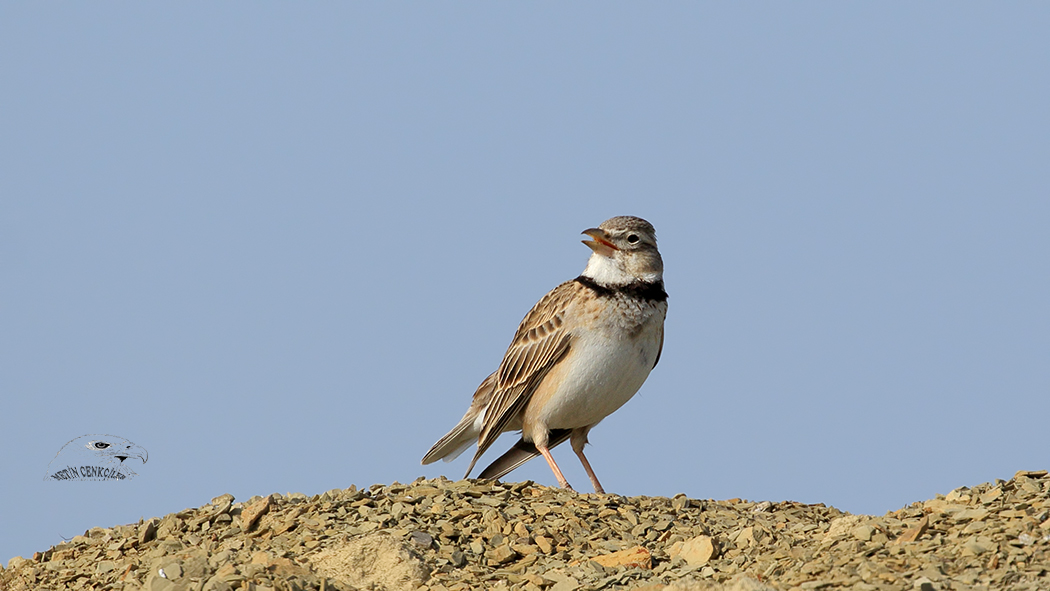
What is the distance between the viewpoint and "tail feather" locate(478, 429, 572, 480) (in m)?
11.5

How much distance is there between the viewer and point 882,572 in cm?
727

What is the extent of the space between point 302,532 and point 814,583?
13.4 ft

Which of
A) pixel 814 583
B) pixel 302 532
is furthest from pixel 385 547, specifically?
pixel 814 583

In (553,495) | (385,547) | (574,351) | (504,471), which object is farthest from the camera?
(504,471)

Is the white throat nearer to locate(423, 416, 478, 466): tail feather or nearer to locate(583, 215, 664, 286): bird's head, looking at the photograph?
locate(583, 215, 664, 286): bird's head

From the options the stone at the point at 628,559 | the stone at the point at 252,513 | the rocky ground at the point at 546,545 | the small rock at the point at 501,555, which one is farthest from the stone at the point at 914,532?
the stone at the point at 252,513

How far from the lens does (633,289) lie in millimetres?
10938

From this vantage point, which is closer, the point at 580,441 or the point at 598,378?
the point at 598,378

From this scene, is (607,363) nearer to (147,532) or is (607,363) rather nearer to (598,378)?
(598,378)

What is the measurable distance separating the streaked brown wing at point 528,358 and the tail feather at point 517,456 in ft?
0.95

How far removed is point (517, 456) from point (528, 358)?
1.14m

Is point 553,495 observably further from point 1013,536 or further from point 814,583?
point 1013,536

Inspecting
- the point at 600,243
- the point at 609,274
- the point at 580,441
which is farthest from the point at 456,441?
the point at 600,243

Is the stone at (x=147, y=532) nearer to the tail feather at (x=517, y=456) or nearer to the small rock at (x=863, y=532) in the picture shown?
the tail feather at (x=517, y=456)
